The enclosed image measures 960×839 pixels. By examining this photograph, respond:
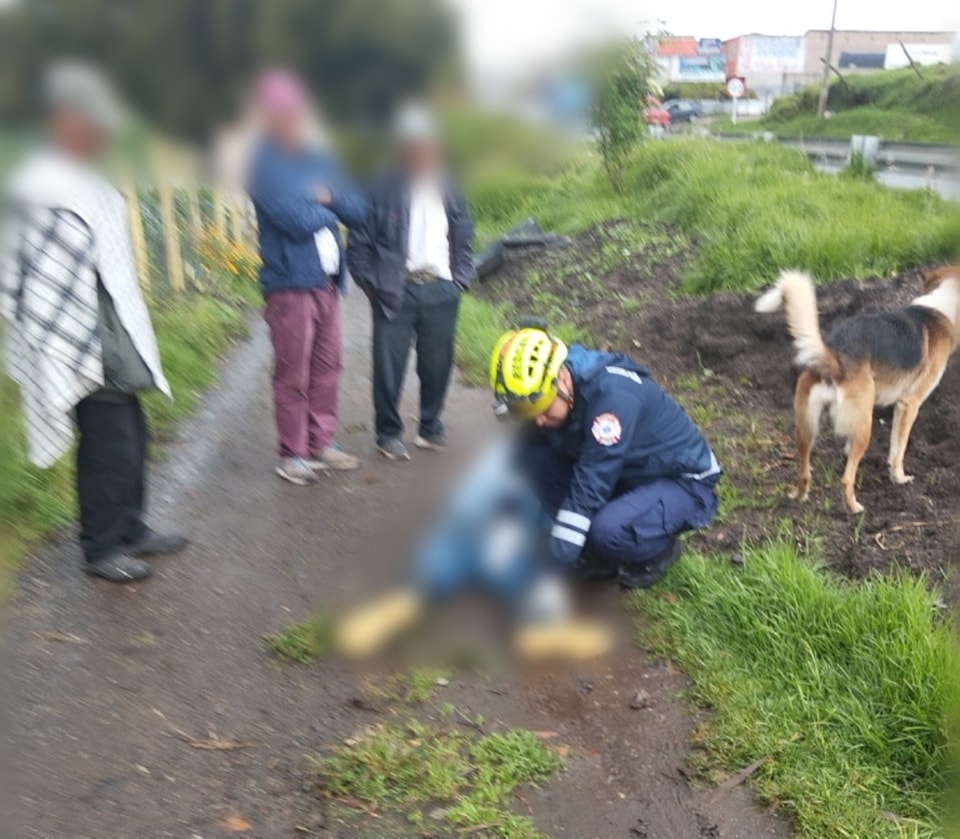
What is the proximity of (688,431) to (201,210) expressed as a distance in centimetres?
265

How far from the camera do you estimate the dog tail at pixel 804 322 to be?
12.9ft

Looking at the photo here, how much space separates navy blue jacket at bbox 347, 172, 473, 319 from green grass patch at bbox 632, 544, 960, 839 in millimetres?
1767

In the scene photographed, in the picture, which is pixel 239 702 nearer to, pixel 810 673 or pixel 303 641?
pixel 303 641

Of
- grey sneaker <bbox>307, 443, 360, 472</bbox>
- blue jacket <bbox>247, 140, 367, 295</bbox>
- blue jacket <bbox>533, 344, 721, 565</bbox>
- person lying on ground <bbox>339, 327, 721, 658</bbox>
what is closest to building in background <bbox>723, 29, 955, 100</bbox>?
blue jacket <bbox>247, 140, 367, 295</bbox>

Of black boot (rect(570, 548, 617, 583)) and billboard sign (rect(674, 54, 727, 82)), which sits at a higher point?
billboard sign (rect(674, 54, 727, 82))

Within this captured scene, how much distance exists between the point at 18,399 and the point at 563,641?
206 cm

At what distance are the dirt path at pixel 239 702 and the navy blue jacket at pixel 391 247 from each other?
95 centimetres

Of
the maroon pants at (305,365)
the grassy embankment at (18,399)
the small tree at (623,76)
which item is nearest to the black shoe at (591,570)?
the maroon pants at (305,365)

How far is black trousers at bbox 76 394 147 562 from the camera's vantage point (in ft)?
9.80

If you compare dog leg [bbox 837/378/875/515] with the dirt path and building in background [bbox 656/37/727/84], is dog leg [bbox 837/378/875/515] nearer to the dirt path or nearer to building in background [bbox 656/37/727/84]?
the dirt path

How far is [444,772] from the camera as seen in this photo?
249cm

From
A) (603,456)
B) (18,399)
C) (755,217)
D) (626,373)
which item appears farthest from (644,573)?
(755,217)

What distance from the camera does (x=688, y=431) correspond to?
3604 millimetres

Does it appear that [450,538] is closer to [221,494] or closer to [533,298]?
[221,494]
